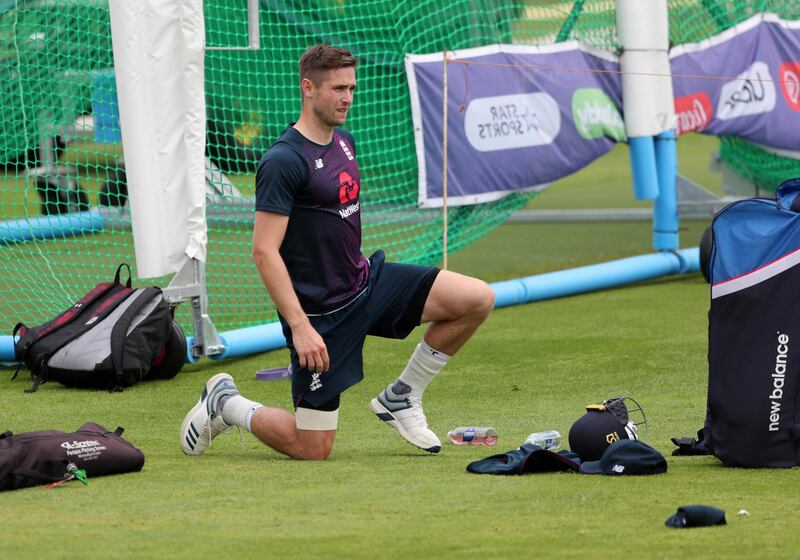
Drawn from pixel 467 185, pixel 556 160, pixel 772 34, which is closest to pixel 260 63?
pixel 467 185

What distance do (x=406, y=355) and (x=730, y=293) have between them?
10.2 ft

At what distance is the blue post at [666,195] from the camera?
32.8ft

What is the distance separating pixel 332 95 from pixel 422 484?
1.43 m

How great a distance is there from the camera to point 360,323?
5.08 m

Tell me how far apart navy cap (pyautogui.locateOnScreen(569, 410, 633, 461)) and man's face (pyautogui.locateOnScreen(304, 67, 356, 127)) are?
1386 millimetres

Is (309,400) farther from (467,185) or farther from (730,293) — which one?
(467,185)

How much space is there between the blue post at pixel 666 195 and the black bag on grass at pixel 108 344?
14.6ft

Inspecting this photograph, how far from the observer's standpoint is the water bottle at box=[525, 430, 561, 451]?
504 cm

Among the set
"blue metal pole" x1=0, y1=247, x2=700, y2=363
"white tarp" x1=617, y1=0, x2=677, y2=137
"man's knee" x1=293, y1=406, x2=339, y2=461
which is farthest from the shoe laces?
"white tarp" x1=617, y1=0, x2=677, y2=137

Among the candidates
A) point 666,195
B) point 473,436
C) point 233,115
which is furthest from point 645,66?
point 473,436

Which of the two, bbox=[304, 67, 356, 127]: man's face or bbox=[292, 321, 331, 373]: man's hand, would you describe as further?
bbox=[304, 67, 356, 127]: man's face

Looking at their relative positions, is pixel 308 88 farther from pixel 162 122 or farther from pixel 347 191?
pixel 162 122

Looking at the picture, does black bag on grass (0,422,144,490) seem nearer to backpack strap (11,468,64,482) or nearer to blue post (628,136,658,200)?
backpack strap (11,468,64,482)

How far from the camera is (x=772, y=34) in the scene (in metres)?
10.9
